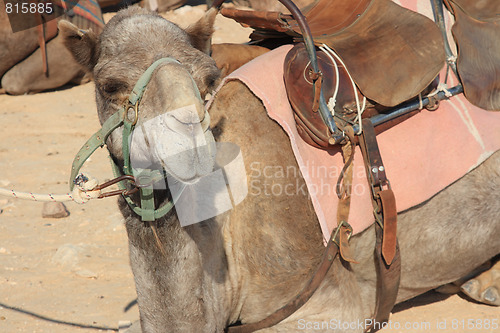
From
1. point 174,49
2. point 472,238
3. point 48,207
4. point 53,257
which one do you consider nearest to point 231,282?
point 174,49

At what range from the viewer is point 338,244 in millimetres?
2984

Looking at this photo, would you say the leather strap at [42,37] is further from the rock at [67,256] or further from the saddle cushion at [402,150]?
the saddle cushion at [402,150]

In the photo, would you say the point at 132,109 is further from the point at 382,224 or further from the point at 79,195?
the point at 382,224

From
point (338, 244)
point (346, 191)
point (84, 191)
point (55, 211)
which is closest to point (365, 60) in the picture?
point (346, 191)

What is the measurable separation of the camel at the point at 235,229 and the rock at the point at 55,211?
275 centimetres

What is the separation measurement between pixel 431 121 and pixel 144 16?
5.21ft

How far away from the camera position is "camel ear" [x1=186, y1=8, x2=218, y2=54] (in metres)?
2.79

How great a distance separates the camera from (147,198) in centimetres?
256

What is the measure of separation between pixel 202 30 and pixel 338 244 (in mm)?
1188

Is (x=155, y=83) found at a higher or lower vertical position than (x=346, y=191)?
higher

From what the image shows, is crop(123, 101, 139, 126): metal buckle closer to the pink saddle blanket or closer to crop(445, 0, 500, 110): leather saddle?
the pink saddle blanket

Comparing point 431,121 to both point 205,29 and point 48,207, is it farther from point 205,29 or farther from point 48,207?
point 48,207

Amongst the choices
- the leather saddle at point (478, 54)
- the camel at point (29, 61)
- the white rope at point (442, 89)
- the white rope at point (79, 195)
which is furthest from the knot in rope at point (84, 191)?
the camel at point (29, 61)

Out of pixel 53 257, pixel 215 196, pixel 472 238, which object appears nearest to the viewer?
pixel 215 196
